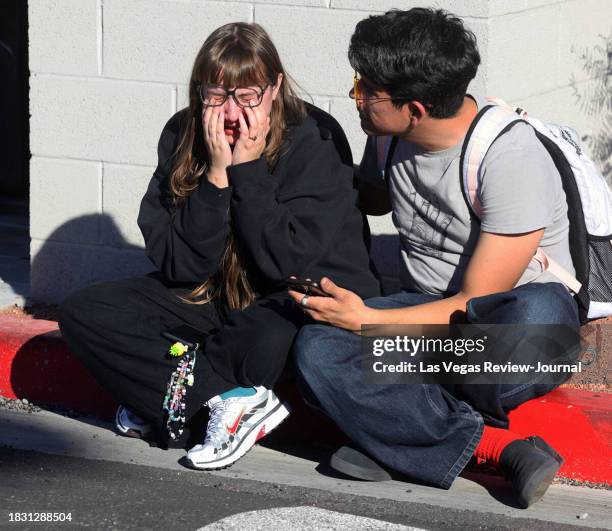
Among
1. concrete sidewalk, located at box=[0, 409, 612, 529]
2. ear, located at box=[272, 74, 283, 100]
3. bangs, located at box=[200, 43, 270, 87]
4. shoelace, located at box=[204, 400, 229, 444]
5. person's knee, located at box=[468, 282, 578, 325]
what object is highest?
bangs, located at box=[200, 43, 270, 87]

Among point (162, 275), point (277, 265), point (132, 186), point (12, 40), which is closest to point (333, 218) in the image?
point (277, 265)

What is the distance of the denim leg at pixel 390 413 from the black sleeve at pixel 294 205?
0.32 metres

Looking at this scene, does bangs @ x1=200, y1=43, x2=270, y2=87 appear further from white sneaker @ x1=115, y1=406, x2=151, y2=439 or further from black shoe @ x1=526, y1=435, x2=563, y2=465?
black shoe @ x1=526, y1=435, x2=563, y2=465

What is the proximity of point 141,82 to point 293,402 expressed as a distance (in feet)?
5.13

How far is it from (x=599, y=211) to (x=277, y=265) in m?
1.00

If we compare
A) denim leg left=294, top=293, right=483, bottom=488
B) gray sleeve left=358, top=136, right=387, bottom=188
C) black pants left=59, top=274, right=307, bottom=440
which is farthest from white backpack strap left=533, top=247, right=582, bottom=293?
black pants left=59, top=274, right=307, bottom=440

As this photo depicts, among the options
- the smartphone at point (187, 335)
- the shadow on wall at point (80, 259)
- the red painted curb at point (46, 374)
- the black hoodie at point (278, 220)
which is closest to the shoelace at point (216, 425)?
the smartphone at point (187, 335)

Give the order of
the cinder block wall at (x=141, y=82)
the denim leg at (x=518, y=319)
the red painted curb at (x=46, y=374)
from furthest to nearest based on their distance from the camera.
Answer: the cinder block wall at (x=141, y=82) < the red painted curb at (x=46, y=374) < the denim leg at (x=518, y=319)

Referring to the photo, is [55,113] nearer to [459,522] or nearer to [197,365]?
[197,365]

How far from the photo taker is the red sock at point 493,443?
3.48m

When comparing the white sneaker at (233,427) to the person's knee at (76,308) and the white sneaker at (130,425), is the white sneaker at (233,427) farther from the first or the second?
the person's knee at (76,308)

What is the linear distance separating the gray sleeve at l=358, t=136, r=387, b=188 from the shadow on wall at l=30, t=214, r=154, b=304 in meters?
1.28

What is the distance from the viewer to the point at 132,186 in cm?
483

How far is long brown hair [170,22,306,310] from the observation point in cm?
376
